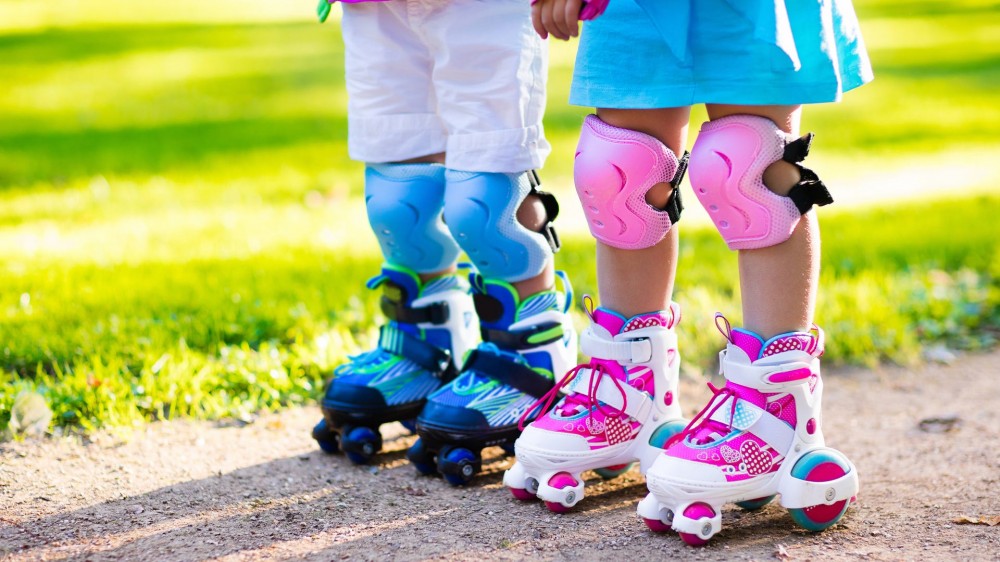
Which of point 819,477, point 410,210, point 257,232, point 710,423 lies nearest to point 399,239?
point 410,210

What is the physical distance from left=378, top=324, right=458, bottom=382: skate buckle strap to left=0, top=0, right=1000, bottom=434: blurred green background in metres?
0.49

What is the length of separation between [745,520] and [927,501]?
403 millimetres

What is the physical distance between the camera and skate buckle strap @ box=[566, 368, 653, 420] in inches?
86.4

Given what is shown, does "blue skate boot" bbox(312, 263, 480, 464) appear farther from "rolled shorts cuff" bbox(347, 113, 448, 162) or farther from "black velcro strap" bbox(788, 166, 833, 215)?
"black velcro strap" bbox(788, 166, 833, 215)

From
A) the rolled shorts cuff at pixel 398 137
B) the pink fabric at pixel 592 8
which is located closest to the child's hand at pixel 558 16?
the pink fabric at pixel 592 8

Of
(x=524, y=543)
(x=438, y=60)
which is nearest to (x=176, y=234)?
(x=438, y=60)

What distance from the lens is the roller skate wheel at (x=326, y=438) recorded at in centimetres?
255

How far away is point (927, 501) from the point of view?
87.0 inches

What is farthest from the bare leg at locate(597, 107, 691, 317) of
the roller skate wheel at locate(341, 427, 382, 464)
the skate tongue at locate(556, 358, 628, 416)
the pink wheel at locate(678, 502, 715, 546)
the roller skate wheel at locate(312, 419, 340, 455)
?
the roller skate wheel at locate(312, 419, 340, 455)

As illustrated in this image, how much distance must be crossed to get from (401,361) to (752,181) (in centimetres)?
99

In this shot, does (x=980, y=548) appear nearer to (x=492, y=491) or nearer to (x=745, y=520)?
(x=745, y=520)

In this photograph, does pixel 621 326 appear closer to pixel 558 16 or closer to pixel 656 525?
pixel 656 525

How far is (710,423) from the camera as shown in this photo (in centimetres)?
206

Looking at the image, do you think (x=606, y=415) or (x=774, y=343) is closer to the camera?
(x=774, y=343)
